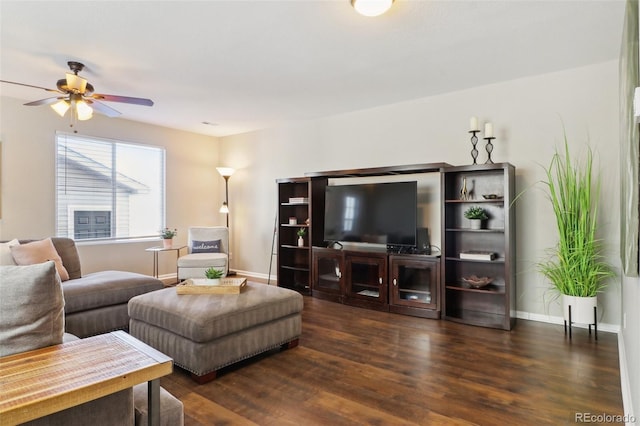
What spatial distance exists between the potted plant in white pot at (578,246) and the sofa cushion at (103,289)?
3.92 meters

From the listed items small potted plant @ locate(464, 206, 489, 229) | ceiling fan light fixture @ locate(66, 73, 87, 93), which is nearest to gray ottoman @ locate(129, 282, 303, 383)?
ceiling fan light fixture @ locate(66, 73, 87, 93)

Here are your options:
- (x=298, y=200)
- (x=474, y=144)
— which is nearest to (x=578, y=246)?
(x=474, y=144)

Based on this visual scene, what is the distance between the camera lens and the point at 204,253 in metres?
5.38

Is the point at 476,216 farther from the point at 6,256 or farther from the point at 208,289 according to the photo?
the point at 6,256

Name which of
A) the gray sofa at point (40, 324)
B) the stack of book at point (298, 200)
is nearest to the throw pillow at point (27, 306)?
the gray sofa at point (40, 324)

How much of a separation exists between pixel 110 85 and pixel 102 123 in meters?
1.50

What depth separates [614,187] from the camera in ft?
11.0

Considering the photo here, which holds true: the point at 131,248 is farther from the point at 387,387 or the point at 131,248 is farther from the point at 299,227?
the point at 387,387

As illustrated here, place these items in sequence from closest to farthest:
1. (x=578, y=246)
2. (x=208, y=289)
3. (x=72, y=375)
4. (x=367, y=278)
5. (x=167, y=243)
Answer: (x=72, y=375) < (x=208, y=289) < (x=578, y=246) < (x=367, y=278) < (x=167, y=243)

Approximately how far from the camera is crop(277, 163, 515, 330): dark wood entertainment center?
3609mm

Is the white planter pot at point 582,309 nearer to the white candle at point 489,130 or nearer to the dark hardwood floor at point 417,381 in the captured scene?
the dark hardwood floor at point 417,381

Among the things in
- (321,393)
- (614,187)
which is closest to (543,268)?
(614,187)

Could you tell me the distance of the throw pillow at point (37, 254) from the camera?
3.28 metres

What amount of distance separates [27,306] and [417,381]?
2159 mm
